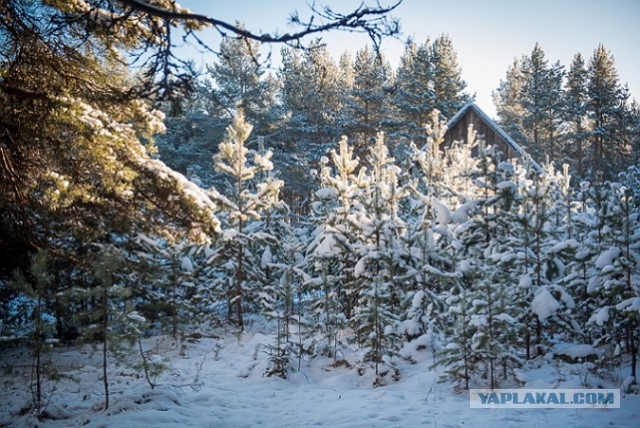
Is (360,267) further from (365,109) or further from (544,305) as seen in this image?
(365,109)

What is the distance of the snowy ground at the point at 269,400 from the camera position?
5.81 m

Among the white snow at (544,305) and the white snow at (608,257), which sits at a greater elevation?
the white snow at (608,257)

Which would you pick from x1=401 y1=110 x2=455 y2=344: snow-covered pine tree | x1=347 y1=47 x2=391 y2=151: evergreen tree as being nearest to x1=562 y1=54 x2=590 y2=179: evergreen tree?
x1=347 y1=47 x2=391 y2=151: evergreen tree

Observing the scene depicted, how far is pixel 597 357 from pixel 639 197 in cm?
376

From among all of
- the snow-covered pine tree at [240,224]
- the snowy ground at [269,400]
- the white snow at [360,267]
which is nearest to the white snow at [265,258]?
the snow-covered pine tree at [240,224]

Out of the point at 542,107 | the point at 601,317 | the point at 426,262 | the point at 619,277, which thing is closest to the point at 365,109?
the point at 542,107

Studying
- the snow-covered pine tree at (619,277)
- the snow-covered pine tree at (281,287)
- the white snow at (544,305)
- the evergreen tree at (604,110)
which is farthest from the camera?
the evergreen tree at (604,110)

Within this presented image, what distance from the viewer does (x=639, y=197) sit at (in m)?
8.74

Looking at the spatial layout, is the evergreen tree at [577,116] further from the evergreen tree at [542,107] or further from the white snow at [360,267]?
the white snow at [360,267]

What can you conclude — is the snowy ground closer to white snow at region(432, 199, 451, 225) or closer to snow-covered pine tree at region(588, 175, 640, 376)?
snow-covered pine tree at region(588, 175, 640, 376)

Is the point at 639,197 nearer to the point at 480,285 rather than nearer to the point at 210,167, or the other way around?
the point at 480,285

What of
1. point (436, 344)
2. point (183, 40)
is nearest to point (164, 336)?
point (436, 344)

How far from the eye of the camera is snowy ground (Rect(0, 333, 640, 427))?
19.1 feet

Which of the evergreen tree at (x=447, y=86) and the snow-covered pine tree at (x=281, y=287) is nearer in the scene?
the snow-covered pine tree at (x=281, y=287)
